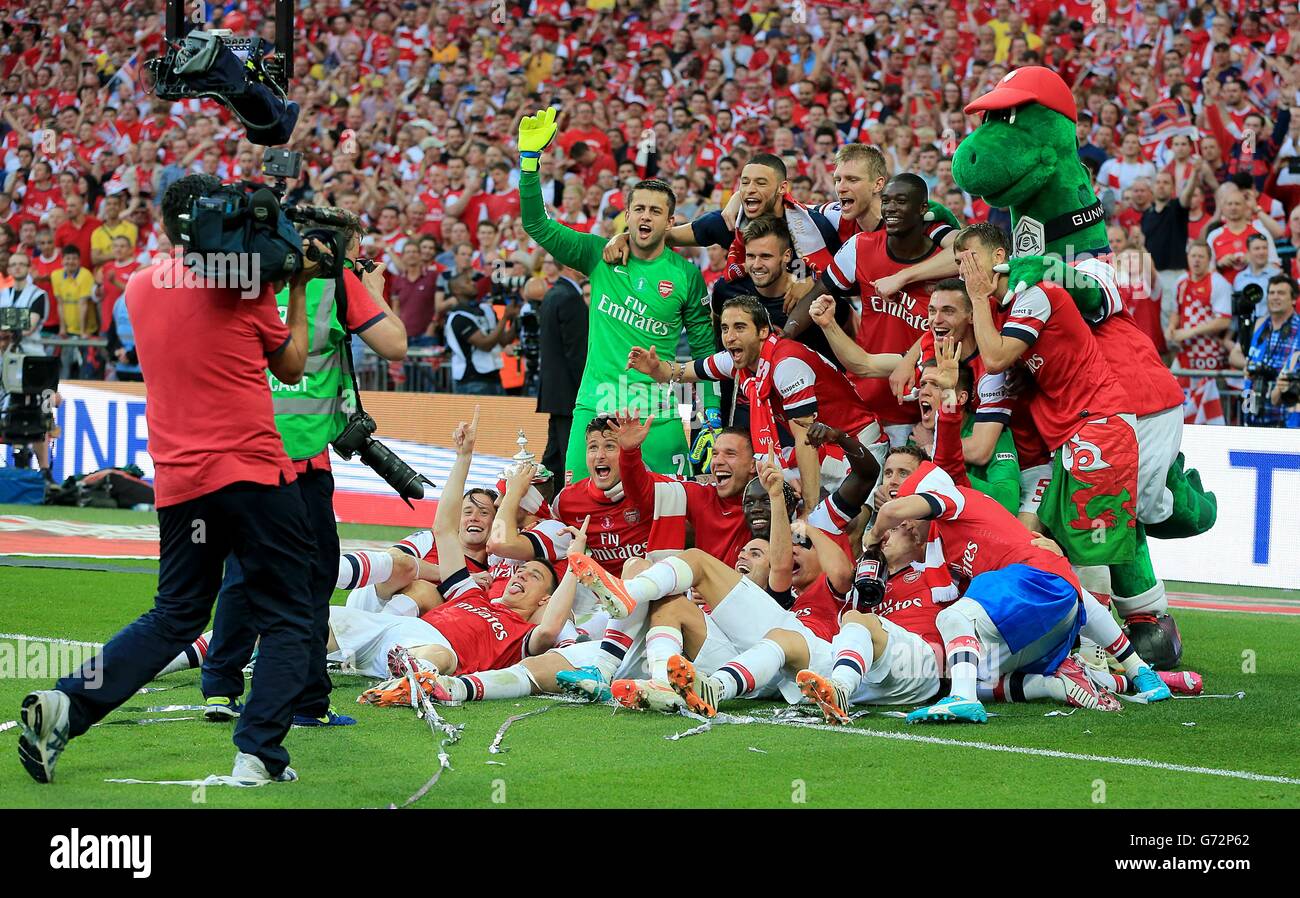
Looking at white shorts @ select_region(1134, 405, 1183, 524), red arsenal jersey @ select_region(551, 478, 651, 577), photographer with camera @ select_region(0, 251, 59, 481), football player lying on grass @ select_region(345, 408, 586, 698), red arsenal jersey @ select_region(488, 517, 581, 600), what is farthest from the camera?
photographer with camera @ select_region(0, 251, 59, 481)

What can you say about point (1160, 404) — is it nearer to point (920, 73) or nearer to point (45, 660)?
point (45, 660)

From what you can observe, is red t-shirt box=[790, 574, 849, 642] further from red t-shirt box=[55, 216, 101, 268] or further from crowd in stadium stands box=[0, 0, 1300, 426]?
red t-shirt box=[55, 216, 101, 268]

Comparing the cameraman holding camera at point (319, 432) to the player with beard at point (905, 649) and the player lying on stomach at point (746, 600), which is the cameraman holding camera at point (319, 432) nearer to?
the player lying on stomach at point (746, 600)

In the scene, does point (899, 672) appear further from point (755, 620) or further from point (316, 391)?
point (316, 391)

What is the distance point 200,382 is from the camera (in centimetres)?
512

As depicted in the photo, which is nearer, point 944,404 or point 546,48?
point 944,404

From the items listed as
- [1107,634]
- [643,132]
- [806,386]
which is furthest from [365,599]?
[643,132]

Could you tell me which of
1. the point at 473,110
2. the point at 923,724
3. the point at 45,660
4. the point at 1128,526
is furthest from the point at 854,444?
the point at 473,110

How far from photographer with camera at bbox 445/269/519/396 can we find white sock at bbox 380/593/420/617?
21.9ft

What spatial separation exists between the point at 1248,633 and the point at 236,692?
19.9 ft

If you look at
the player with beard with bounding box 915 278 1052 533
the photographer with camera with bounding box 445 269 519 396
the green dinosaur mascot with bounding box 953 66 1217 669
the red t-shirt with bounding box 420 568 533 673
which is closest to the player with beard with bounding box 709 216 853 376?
the player with beard with bounding box 915 278 1052 533

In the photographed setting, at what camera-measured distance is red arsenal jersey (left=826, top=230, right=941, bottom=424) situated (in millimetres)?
8172

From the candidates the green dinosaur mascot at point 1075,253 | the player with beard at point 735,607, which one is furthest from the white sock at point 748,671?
the green dinosaur mascot at point 1075,253

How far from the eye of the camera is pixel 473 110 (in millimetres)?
19000
